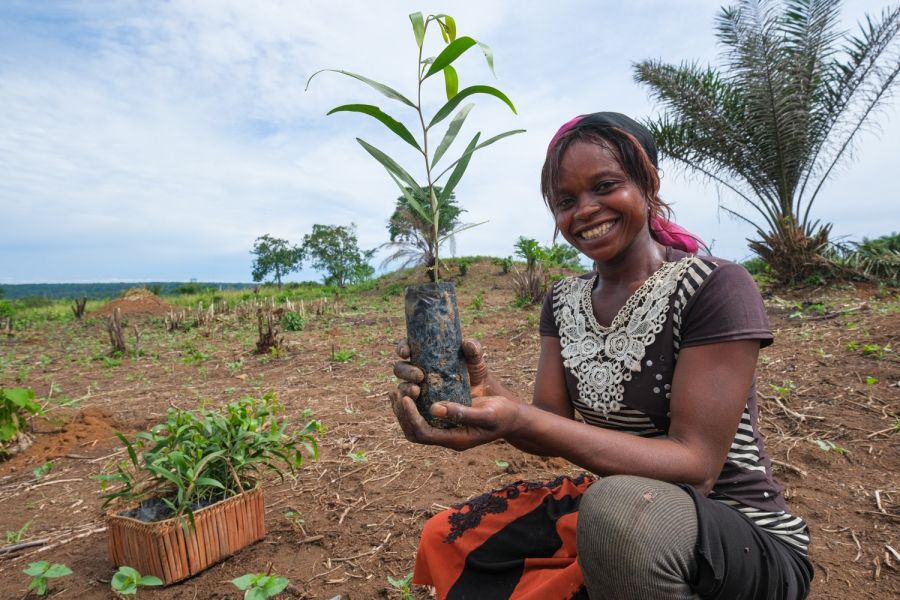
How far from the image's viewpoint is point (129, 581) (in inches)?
67.4

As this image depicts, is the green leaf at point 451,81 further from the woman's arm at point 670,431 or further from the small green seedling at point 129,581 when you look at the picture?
the small green seedling at point 129,581

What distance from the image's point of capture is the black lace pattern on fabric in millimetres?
1444

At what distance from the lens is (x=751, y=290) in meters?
1.23

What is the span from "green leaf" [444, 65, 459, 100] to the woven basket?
1626 millimetres

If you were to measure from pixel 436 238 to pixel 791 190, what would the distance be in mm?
9684

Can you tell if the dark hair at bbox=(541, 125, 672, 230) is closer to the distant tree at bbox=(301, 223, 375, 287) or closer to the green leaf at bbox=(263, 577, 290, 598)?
the green leaf at bbox=(263, 577, 290, 598)

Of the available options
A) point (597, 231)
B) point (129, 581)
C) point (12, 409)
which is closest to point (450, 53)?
point (597, 231)

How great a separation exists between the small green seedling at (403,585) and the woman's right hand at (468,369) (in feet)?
2.42

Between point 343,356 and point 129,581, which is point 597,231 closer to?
point 129,581

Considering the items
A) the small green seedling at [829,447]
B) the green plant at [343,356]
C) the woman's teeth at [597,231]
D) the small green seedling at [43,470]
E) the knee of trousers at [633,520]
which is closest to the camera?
the knee of trousers at [633,520]

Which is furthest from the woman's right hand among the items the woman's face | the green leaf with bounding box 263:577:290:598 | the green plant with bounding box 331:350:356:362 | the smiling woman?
the green plant with bounding box 331:350:356:362

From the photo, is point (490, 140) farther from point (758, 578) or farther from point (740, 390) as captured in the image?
point (758, 578)

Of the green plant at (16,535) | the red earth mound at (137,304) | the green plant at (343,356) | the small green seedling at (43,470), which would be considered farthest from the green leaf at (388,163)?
the red earth mound at (137,304)

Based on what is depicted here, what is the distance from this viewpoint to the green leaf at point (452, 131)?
149 cm
